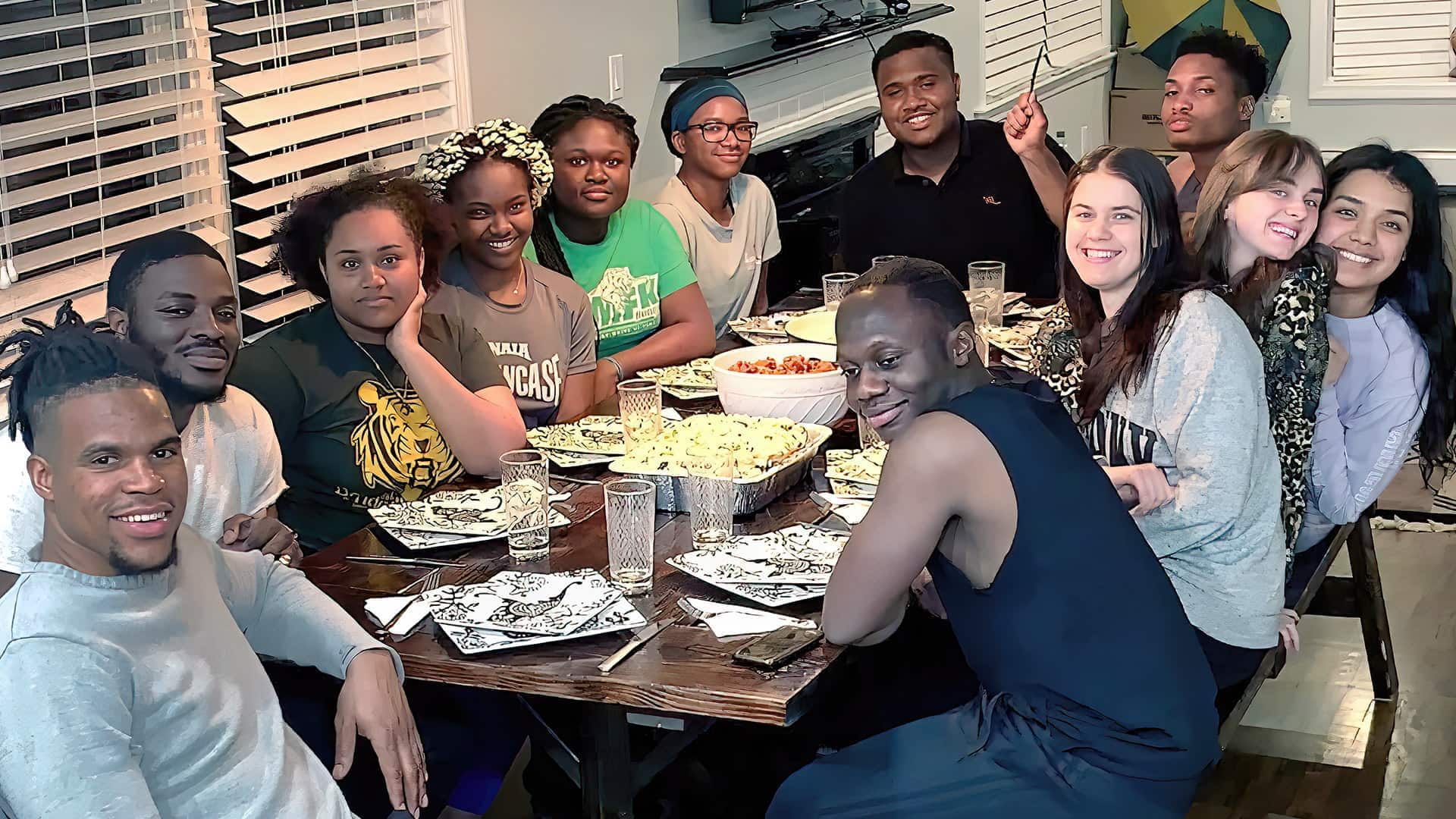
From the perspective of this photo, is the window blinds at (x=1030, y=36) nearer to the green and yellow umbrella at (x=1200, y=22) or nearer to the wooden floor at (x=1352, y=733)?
the green and yellow umbrella at (x=1200, y=22)

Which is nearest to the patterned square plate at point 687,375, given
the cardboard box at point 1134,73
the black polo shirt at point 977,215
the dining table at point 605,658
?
the dining table at point 605,658

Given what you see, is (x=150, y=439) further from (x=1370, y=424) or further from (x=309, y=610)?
(x=1370, y=424)

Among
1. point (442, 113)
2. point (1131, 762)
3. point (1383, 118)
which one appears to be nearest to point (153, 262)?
point (1131, 762)

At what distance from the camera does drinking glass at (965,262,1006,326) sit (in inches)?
136

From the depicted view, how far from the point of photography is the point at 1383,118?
6.84 metres

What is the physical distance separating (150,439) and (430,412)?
3.39 feet

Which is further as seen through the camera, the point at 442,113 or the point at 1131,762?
the point at 442,113

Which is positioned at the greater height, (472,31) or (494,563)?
(472,31)

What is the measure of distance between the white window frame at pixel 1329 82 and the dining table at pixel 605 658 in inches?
208

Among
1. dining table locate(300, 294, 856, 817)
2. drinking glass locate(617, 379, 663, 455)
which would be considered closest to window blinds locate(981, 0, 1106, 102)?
drinking glass locate(617, 379, 663, 455)

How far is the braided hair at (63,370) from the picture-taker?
154cm

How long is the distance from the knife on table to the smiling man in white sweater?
1.17ft

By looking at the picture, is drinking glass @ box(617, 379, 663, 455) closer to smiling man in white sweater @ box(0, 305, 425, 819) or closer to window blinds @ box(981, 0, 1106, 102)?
smiling man in white sweater @ box(0, 305, 425, 819)

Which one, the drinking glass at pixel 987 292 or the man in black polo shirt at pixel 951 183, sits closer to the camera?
the drinking glass at pixel 987 292
